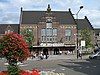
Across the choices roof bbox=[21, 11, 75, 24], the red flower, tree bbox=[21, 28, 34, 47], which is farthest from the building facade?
the red flower

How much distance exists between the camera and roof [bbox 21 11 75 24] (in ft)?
326

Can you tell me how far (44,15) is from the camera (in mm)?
100812

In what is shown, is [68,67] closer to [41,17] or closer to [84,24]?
[41,17]

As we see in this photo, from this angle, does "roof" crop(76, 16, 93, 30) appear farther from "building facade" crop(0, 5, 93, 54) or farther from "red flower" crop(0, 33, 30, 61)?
"red flower" crop(0, 33, 30, 61)

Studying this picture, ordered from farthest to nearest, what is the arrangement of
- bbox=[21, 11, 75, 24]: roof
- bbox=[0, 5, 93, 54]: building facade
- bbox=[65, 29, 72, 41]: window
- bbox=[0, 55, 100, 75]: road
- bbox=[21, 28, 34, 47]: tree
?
bbox=[21, 11, 75, 24]: roof
bbox=[65, 29, 72, 41]: window
bbox=[0, 5, 93, 54]: building facade
bbox=[21, 28, 34, 47]: tree
bbox=[0, 55, 100, 75]: road

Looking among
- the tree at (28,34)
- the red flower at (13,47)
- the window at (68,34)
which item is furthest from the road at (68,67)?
the window at (68,34)

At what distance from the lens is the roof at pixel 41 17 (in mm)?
99250

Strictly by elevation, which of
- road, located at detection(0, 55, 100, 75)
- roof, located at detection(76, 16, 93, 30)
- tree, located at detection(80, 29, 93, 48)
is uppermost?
roof, located at detection(76, 16, 93, 30)

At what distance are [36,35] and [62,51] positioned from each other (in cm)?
909

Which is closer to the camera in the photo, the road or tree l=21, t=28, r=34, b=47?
the road

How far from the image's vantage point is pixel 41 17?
100125 millimetres

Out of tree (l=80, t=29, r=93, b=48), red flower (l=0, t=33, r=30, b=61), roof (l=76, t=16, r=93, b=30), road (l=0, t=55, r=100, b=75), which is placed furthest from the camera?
roof (l=76, t=16, r=93, b=30)

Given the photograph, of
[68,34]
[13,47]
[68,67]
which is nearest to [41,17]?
[68,34]

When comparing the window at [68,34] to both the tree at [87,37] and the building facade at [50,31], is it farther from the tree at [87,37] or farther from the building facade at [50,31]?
the tree at [87,37]
